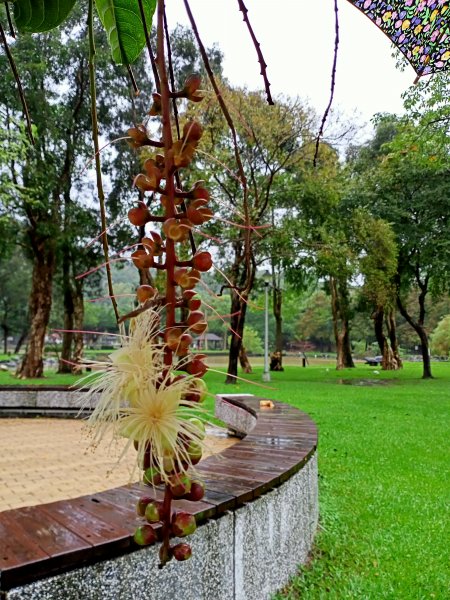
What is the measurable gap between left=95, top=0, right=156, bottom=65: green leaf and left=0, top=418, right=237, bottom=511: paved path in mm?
2687

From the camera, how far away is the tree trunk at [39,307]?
18.0m

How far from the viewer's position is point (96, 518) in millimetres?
1876

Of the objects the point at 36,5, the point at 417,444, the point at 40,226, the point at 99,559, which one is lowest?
the point at 417,444

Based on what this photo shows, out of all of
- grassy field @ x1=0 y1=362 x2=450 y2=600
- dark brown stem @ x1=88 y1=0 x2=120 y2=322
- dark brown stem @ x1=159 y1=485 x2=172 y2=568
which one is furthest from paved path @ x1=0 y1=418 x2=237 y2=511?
dark brown stem @ x1=159 y1=485 x2=172 y2=568

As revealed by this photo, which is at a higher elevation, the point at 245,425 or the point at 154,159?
the point at 154,159

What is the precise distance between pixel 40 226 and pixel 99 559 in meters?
16.6

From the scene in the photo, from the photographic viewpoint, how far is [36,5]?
2.42 ft

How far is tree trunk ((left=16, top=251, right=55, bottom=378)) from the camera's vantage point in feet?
59.2

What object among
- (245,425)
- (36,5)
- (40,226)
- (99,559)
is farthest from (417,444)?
(40,226)

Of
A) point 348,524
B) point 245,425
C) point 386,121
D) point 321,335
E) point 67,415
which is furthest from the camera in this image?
point 321,335

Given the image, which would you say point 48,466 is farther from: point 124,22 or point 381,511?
point 124,22

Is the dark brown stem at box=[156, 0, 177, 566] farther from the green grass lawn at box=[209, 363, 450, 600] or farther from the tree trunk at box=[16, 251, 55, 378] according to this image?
the tree trunk at box=[16, 251, 55, 378]

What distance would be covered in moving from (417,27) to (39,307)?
60.7 feet

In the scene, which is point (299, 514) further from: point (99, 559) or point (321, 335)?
point (321, 335)
